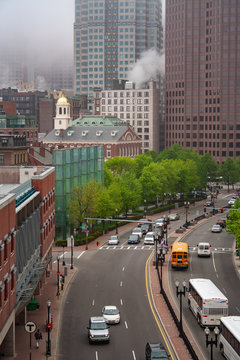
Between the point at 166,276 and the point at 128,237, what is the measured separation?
28971 millimetres

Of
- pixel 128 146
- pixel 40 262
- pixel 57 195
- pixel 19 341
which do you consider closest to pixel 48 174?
pixel 40 262

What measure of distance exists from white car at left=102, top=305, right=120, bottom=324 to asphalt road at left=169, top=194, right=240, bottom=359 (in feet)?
18.8

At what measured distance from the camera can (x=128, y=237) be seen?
98.1 m

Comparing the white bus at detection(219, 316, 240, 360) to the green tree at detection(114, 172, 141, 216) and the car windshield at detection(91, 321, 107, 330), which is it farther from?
the green tree at detection(114, 172, 141, 216)

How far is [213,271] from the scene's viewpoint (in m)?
71.1

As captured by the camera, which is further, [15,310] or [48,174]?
[48,174]

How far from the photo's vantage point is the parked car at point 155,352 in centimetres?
3975

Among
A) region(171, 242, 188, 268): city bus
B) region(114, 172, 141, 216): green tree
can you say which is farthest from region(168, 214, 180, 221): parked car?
region(171, 242, 188, 268): city bus

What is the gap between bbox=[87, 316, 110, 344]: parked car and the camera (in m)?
46.3

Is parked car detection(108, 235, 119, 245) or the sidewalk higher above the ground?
the sidewalk

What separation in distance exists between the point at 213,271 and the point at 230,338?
31.1 metres

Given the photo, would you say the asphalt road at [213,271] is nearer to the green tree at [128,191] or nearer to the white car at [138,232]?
the white car at [138,232]

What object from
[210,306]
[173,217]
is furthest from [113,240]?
[210,306]

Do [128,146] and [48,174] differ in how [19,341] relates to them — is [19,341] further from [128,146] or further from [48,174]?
[128,146]
